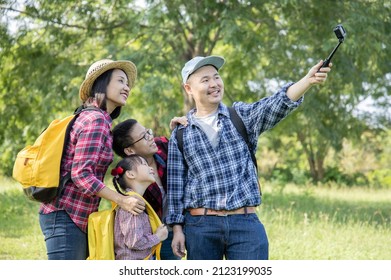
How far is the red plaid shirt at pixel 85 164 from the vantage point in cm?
336

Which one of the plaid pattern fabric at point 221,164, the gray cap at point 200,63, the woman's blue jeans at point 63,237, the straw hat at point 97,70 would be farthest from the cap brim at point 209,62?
the woman's blue jeans at point 63,237

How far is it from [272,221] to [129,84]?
6.05 meters

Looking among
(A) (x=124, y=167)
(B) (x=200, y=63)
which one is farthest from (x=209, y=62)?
(A) (x=124, y=167)

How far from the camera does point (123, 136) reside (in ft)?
12.4

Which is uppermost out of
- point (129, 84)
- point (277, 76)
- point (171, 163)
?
point (277, 76)

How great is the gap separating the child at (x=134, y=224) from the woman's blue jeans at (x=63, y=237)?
198mm

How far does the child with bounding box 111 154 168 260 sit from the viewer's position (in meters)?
3.49

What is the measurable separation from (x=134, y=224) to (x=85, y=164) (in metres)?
0.42

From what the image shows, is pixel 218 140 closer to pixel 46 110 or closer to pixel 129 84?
pixel 129 84

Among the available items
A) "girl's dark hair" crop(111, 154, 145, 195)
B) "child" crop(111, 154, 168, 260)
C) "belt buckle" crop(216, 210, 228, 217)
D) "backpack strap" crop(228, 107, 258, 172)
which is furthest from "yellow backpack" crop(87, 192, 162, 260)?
"backpack strap" crop(228, 107, 258, 172)

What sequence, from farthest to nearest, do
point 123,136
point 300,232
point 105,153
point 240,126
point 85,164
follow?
1. point 300,232
2. point 123,136
3. point 240,126
4. point 105,153
5. point 85,164

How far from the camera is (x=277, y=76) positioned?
38.8 ft

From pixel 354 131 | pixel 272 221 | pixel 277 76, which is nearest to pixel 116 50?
pixel 277 76

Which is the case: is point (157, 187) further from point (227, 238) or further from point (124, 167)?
point (227, 238)
